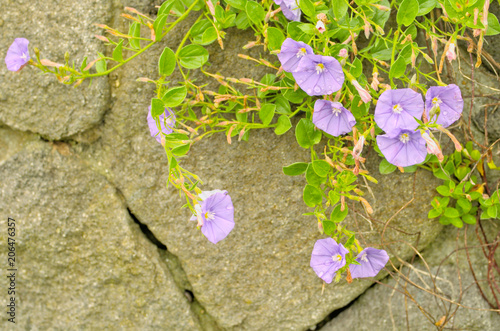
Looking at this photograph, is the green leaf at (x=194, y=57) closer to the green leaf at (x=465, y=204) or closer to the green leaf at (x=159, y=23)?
the green leaf at (x=159, y=23)

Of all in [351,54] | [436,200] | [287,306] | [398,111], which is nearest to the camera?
[398,111]

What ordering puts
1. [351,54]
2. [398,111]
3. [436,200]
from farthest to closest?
[436,200]
[351,54]
[398,111]

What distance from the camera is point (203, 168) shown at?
1.55 m

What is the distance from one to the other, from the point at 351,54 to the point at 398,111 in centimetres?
31

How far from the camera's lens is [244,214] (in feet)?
5.21

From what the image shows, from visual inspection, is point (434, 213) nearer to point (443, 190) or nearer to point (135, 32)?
point (443, 190)

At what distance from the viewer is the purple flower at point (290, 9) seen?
4.23 ft

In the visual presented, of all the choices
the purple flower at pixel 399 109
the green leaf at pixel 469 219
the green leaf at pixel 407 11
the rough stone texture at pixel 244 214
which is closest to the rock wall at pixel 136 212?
the rough stone texture at pixel 244 214

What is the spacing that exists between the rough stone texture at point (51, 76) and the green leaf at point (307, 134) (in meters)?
0.70

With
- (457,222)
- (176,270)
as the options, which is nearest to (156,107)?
(176,270)

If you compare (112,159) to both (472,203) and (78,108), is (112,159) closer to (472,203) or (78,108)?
(78,108)

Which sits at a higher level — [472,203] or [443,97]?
[443,97]

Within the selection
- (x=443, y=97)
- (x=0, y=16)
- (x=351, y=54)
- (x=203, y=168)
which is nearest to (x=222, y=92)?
(x=203, y=168)

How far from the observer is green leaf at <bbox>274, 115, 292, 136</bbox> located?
1.39 m
